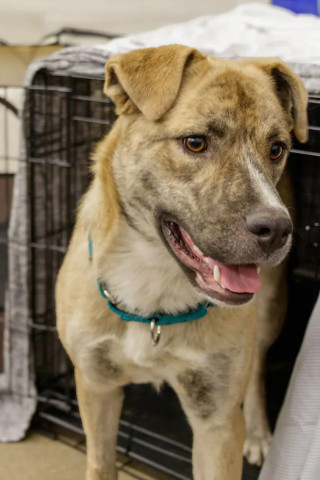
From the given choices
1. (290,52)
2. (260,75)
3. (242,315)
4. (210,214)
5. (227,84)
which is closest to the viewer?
(210,214)

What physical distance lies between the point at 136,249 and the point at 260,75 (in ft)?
1.68

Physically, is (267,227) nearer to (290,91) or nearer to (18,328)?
(290,91)

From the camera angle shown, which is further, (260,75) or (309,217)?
(309,217)

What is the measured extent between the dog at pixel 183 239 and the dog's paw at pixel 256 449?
0.48 meters

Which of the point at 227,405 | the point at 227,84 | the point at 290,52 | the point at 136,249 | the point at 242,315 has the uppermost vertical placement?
the point at 290,52

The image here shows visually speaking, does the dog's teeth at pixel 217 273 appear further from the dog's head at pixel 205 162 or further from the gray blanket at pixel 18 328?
the gray blanket at pixel 18 328

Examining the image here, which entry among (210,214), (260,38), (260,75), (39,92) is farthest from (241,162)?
(39,92)


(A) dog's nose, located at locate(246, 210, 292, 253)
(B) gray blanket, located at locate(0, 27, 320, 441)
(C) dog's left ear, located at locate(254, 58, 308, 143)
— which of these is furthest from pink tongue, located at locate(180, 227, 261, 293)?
(B) gray blanket, located at locate(0, 27, 320, 441)

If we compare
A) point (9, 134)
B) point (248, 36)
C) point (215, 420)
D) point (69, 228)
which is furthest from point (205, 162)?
point (9, 134)

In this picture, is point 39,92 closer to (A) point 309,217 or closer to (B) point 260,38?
(B) point 260,38

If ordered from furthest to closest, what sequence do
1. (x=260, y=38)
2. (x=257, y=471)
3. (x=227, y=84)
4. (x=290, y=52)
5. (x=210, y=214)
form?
(x=257, y=471) < (x=260, y=38) < (x=290, y=52) < (x=227, y=84) < (x=210, y=214)

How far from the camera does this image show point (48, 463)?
89.0 inches

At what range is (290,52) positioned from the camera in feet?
6.33

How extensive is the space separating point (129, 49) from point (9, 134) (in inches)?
39.9
